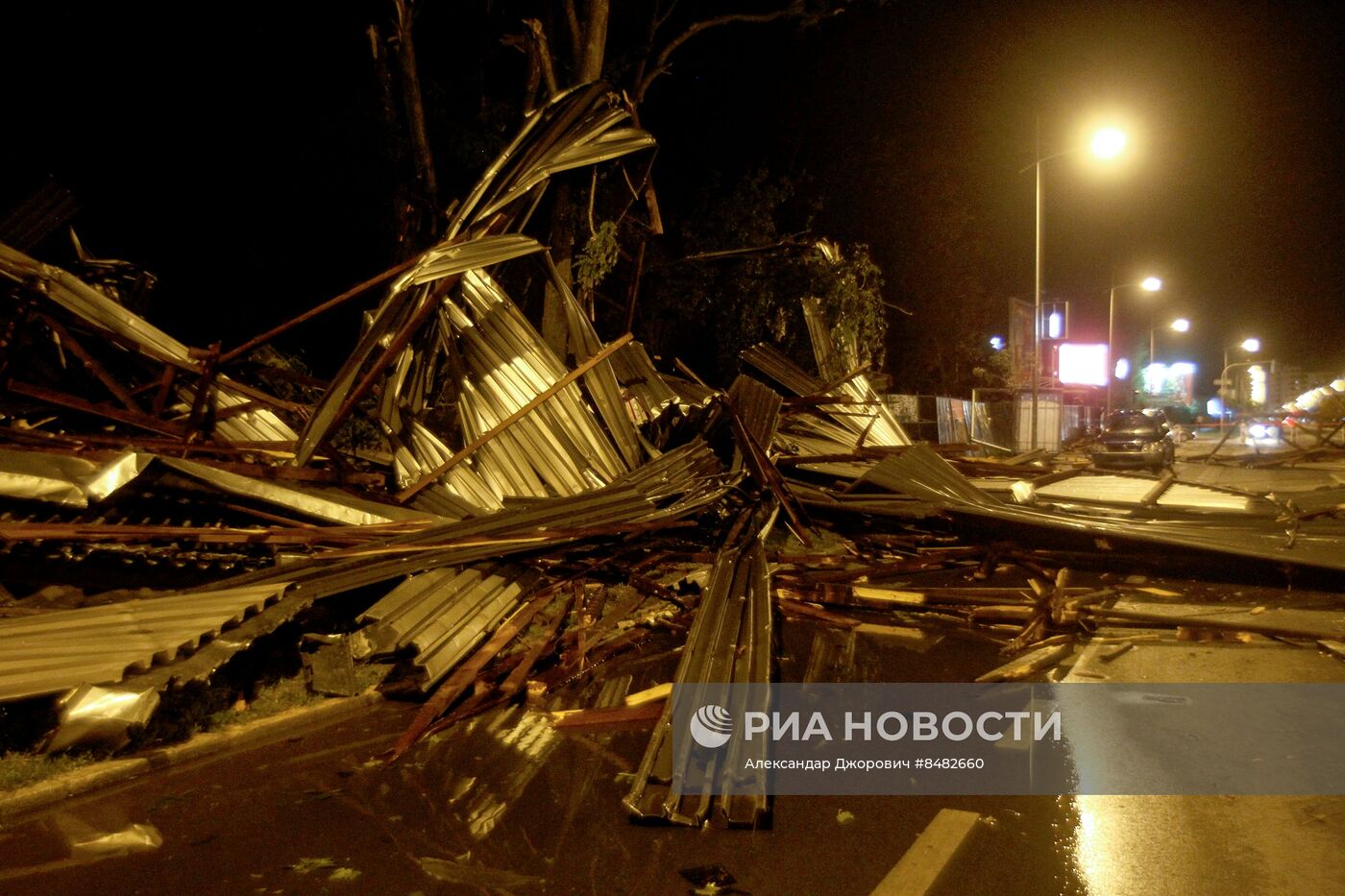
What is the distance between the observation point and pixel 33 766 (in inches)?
172

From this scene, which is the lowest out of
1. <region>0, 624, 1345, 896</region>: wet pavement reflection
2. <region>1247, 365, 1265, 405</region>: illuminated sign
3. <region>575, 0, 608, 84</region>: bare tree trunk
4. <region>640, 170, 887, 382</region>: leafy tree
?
<region>0, 624, 1345, 896</region>: wet pavement reflection

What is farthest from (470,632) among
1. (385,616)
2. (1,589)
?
(1,589)

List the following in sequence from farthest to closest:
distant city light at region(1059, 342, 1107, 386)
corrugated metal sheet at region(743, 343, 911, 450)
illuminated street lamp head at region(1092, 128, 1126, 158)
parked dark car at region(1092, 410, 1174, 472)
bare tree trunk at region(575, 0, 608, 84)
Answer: distant city light at region(1059, 342, 1107, 386)
parked dark car at region(1092, 410, 1174, 472)
illuminated street lamp head at region(1092, 128, 1126, 158)
corrugated metal sheet at region(743, 343, 911, 450)
bare tree trunk at region(575, 0, 608, 84)

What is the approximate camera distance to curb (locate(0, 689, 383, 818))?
13.7 ft

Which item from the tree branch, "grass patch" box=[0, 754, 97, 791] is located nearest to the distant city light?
the tree branch

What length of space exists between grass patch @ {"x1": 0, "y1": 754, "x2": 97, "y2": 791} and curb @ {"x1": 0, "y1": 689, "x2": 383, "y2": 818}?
46mm

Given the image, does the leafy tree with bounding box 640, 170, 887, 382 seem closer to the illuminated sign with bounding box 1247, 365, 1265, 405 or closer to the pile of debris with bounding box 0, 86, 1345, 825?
the pile of debris with bounding box 0, 86, 1345, 825

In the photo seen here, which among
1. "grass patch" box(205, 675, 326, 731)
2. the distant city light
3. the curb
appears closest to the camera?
the curb

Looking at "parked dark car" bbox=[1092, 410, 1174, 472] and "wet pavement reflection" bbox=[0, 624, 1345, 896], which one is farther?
"parked dark car" bbox=[1092, 410, 1174, 472]

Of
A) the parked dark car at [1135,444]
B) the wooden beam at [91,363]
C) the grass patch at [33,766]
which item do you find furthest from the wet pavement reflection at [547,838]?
the parked dark car at [1135,444]

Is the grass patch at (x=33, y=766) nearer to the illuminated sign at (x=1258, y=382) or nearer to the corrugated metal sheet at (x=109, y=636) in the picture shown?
the corrugated metal sheet at (x=109, y=636)

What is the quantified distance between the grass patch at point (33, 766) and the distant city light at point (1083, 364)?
4860 cm

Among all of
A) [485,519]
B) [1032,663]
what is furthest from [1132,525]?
[485,519]

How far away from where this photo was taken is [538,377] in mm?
9508
